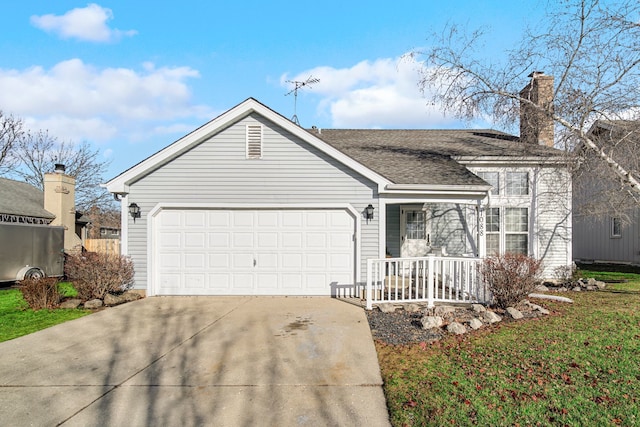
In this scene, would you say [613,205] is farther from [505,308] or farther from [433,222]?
[505,308]

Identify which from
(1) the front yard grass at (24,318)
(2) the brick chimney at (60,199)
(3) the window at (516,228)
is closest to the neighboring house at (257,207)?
(1) the front yard grass at (24,318)

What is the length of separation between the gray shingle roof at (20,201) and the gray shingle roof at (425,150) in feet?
40.6

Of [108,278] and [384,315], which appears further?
[108,278]

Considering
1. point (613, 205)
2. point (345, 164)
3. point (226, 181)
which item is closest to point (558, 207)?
point (613, 205)

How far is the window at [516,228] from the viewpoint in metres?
12.3

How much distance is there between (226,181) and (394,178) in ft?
13.6

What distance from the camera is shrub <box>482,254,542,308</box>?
25.3ft

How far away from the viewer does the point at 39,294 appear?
28.7ft

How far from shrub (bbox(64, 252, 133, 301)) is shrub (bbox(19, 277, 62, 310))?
480 millimetres

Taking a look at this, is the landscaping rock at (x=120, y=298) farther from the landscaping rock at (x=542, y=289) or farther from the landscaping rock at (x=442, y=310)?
the landscaping rock at (x=542, y=289)

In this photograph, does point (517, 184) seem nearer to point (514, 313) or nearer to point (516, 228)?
point (516, 228)

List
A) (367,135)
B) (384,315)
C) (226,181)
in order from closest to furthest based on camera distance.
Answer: (384,315), (226,181), (367,135)

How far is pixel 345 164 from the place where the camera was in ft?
31.9

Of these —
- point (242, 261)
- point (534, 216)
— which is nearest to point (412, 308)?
point (242, 261)
